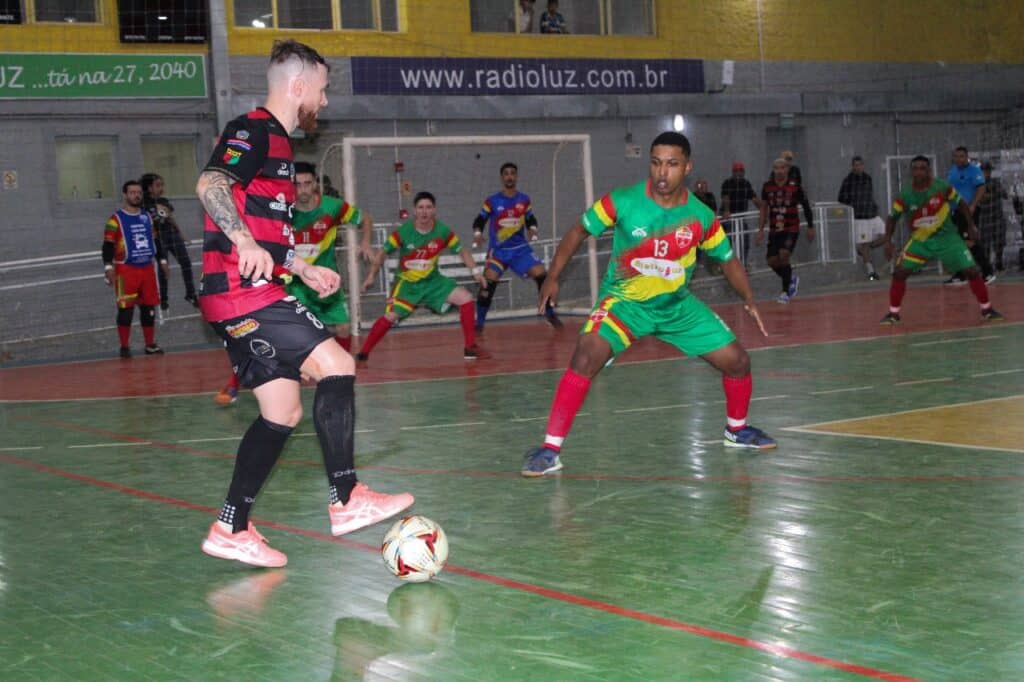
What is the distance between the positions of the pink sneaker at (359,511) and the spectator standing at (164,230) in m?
14.0

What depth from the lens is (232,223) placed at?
5.16 metres

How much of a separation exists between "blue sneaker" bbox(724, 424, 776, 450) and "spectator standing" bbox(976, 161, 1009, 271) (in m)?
19.0

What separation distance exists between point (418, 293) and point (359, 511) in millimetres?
8759

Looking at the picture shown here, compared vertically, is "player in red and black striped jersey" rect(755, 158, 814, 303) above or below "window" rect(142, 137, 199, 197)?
below

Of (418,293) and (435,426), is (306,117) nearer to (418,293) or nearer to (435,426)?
(435,426)

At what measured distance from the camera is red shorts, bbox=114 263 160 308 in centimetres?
1789

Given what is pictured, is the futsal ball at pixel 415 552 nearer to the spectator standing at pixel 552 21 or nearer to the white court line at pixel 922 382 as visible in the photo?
the white court line at pixel 922 382

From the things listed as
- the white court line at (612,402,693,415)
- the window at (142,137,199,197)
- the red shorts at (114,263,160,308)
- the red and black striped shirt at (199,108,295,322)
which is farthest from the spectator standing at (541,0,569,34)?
the red and black striped shirt at (199,108,295,322)

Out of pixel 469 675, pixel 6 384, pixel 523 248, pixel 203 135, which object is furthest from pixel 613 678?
pixel 203 135

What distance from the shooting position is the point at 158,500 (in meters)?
7.25

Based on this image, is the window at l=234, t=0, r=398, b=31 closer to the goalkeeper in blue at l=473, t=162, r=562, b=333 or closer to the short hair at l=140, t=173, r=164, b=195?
the short hair at l=140, t=173, r=164, b=195

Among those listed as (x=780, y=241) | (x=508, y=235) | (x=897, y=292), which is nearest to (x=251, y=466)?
(x=897, y=292)

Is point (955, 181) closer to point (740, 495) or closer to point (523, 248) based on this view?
point (523, 248)

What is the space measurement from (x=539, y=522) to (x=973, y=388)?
5.55 metres
